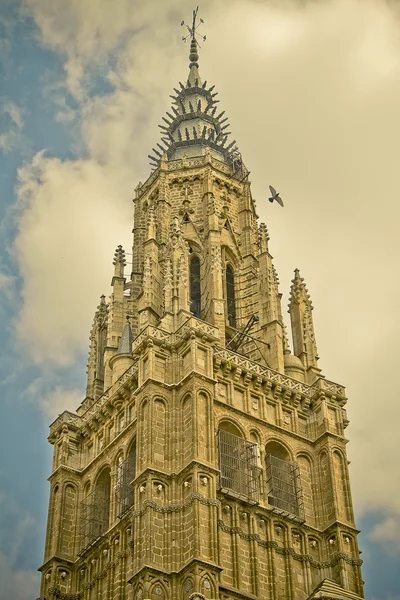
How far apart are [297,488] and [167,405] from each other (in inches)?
265

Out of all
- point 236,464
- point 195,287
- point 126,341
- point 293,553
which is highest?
point 195,287

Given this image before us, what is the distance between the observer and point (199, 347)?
1980 inches

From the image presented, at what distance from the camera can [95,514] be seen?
51.4 m

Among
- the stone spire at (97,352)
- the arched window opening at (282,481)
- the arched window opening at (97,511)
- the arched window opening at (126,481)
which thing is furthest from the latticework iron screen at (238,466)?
the stone spire at (97,352)

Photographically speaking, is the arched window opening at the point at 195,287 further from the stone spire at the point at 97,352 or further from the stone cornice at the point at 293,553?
the stone cornice at the point at 293,553

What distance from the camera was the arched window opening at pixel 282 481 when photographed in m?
49.7

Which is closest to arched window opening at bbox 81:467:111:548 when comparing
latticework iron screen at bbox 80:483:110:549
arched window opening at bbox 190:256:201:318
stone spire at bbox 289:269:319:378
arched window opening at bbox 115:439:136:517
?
latticework iron screen at bbox 80:483:110:549

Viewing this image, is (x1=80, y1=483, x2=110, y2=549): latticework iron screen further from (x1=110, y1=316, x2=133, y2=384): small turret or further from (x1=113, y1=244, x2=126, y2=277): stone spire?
(x1=113, y1=244, x2=126, y2=277): stone spire

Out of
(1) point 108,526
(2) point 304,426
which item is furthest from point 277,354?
(1) point 108,526

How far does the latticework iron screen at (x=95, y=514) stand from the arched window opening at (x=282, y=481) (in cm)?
711

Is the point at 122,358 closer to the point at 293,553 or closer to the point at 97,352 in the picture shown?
the point at 97,352

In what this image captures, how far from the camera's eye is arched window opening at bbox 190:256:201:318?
2280 inches

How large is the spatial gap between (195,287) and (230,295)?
6.22ft

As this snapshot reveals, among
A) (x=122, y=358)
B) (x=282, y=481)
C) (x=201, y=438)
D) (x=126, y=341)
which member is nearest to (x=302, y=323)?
(x=126, y=341)
